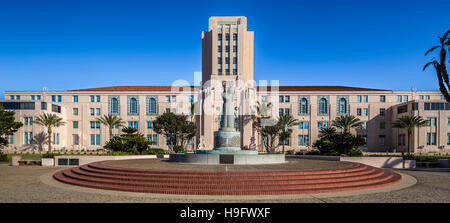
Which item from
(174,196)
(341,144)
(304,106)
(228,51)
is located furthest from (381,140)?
(174,196)

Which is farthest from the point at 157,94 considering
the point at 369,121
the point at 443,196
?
the point at 443,196

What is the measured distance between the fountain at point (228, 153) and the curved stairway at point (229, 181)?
19.7ft

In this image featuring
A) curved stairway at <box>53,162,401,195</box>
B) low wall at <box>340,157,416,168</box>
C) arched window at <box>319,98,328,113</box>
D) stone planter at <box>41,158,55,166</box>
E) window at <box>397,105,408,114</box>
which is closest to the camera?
curved stairway at <box>53,162,401,195</box>

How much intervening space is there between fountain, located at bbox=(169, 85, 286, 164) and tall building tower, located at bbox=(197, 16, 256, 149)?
101 ft

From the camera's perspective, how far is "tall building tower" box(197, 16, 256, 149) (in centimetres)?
5809

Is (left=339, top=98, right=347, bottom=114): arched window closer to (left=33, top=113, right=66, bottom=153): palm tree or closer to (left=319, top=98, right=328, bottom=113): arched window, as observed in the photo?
(left=319, top=98, right=328, bottom=113): arched window

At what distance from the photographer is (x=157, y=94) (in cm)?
6328

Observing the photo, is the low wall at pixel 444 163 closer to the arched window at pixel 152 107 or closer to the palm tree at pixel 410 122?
the palm tree at pixel 410 122

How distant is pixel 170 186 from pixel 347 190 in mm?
8018

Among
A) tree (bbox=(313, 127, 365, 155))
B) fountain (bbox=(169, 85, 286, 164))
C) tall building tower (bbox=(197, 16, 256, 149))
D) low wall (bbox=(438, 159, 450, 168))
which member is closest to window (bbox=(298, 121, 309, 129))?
tall building tower (bbox=(197, 16, 256, 149))

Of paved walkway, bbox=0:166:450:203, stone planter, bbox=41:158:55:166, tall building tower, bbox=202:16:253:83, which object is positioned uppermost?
tall building tower, bbox=202:16:253:83

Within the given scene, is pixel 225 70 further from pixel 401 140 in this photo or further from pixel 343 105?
pixel 401 140
